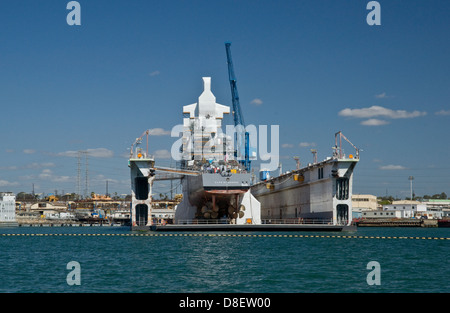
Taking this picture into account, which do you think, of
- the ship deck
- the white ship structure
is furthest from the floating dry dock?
the white ship structure

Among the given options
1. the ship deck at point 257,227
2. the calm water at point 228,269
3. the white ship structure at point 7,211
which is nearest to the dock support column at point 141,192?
the ship deck at point 257,227

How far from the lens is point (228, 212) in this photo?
3654 inches

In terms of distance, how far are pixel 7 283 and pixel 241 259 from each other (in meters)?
17.8

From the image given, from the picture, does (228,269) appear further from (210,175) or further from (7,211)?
(7,211)

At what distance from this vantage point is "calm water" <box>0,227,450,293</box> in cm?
3159

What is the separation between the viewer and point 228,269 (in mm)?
38688

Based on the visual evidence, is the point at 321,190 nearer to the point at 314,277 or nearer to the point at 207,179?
the point at 207,179

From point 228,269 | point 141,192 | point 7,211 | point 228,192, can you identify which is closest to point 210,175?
point 228,192

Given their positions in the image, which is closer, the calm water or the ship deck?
the calm water

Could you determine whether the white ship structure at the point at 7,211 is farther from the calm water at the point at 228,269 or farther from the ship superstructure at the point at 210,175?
the calm water at the point at 228,269

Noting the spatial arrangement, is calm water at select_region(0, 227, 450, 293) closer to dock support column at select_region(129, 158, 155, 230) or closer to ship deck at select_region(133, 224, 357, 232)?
ship deck at select_region(133, 224, 357, 232)

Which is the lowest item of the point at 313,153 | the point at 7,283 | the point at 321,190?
the point at 7,283
